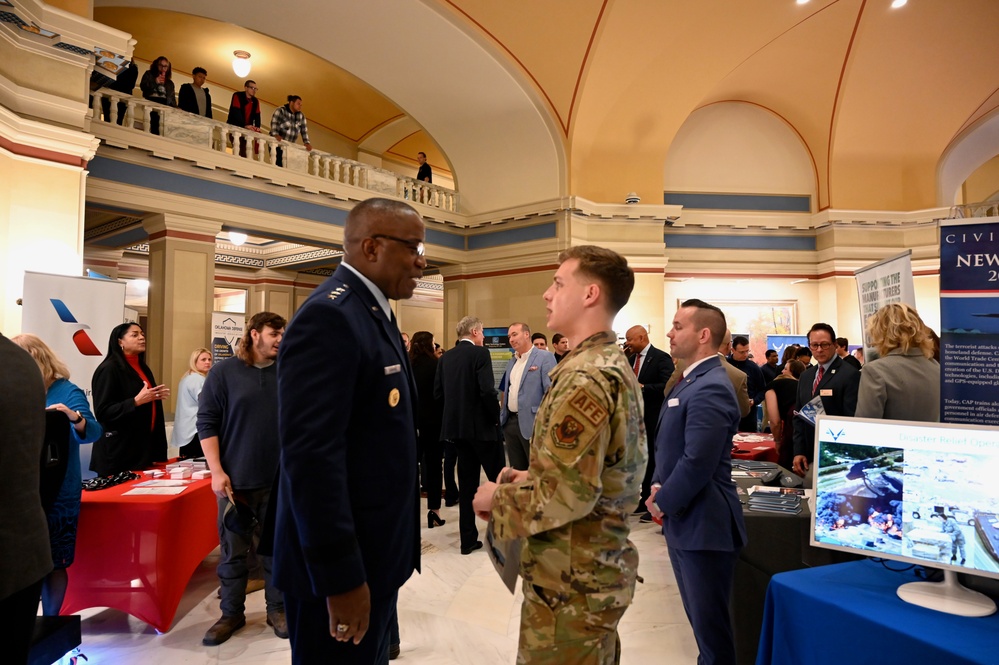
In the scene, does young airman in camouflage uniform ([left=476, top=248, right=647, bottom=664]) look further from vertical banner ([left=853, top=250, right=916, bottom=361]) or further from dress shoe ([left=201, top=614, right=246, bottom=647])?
vertical banner ([left=853, top=250, right=916, bottom=361])

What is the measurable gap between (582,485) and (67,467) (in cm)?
230

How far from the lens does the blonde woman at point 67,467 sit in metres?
2.44

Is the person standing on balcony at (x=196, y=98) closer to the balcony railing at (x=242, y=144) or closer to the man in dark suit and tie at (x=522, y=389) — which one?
the balcony railing at (x=242, y=144)

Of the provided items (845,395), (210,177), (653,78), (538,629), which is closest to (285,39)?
(210,177)

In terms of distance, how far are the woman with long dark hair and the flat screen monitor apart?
361 centimetres

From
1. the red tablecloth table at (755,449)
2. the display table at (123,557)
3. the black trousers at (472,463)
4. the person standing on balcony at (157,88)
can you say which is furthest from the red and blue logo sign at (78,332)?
the red tablecloth table at (755,449)

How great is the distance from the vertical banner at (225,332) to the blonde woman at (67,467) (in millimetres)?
4989

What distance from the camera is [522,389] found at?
460 centimetres

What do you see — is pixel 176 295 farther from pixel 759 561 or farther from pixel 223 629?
pixel 759 561

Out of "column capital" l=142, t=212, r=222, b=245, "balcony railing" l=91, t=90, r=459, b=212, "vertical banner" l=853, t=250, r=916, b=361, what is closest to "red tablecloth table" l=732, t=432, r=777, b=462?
"vertical banner" l=853, t=250, r=916, b=361

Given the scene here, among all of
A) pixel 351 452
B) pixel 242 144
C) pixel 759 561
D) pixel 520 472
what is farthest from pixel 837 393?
pixel 242 144

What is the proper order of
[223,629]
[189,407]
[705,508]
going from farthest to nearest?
[189,407], [223,629], [705,508]

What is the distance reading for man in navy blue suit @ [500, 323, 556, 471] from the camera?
4535 millimetres

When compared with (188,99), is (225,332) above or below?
below
